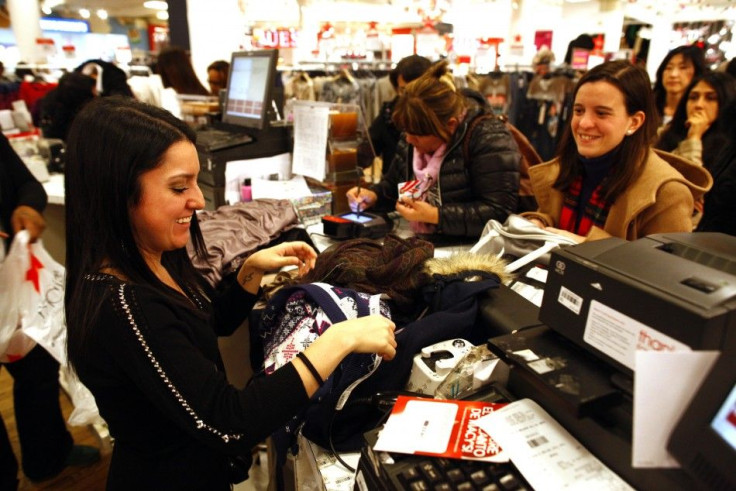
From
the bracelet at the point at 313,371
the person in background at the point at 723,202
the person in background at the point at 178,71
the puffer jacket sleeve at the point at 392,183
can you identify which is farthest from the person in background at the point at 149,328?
the person in background at the point at 178,71

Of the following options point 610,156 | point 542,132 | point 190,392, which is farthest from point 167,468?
point 542,132

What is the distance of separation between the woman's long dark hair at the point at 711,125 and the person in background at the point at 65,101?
3275 millimetres

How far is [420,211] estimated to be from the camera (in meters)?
1.84

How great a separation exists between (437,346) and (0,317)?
5.19 ft

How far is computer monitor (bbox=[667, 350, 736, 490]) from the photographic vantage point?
53cm

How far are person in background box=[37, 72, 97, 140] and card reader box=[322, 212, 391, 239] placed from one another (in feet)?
5.61

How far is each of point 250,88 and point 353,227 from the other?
40.1 inches

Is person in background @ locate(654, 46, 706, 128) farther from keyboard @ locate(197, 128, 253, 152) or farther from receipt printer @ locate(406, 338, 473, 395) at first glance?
receipt printer @ locate(406, 338, 473, 395)

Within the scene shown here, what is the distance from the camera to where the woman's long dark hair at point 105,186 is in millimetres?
888

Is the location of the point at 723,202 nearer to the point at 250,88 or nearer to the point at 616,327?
the point at 616,327

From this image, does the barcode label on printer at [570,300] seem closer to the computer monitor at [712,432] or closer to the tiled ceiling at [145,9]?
the computer monitor at [712,432]

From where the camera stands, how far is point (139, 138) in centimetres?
90

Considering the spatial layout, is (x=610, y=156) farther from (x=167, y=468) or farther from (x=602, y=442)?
(x=167, y=468)

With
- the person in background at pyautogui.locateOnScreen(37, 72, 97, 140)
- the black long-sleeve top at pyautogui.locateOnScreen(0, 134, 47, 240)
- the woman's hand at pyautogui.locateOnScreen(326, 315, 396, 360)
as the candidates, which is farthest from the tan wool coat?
the person in background at pyautogui.locateOnScreen(37, 72, 97, 140)
